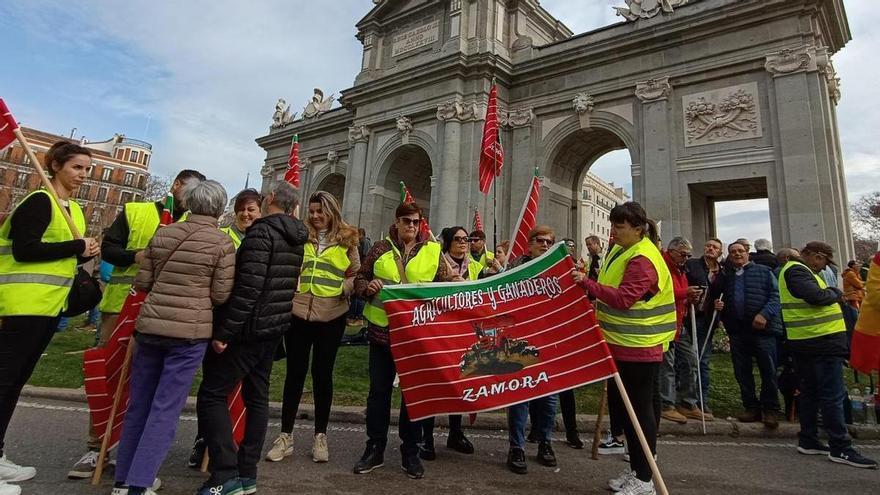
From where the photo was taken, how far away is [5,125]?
393 cm

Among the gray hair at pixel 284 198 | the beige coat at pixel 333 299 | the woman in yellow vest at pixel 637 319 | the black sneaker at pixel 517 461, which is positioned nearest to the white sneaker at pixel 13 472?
the beige coat at pixel 333 299

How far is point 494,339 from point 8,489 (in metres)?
3.50

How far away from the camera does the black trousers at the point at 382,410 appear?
12.8 ft

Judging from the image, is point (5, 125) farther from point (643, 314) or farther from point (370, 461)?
point (643, 314)

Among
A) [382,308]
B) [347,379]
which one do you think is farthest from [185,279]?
[347,379]

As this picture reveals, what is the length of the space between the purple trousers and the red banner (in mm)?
1575

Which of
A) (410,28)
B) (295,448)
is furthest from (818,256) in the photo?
(410,28)

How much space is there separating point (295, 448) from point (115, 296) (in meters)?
2.17

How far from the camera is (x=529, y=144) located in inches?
723

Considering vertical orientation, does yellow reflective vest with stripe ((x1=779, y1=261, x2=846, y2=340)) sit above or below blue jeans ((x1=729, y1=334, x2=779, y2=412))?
above

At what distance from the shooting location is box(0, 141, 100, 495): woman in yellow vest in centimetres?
319

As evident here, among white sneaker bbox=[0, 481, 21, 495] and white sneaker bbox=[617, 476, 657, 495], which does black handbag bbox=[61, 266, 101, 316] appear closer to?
white sneaker bbox=[0, 481, 21, 495]

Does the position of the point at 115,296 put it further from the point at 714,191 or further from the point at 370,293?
the point at 714,191

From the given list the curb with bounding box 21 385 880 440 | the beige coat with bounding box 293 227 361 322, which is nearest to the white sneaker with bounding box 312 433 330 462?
the beige coat with bounding box 293 227 361 322
